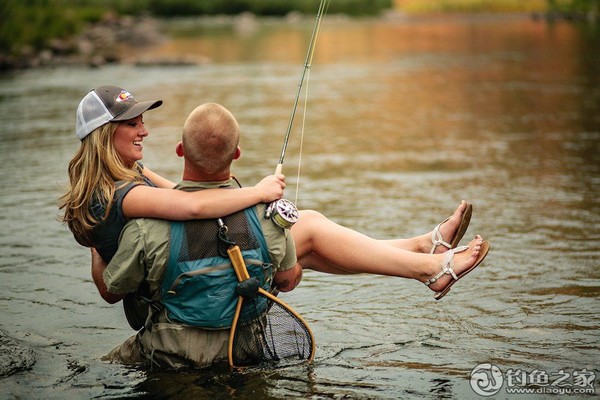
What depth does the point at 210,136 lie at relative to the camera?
4340 millimetres

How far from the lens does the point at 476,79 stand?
2036 centimetres

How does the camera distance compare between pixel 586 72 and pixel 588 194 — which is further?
pixel 586 72

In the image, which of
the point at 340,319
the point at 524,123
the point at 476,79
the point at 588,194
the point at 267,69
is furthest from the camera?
the point at 267,69

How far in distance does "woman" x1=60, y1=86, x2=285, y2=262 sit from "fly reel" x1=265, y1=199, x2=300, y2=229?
4cm

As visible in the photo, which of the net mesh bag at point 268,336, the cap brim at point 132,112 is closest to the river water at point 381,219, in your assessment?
the net mesh bag at point 268,336

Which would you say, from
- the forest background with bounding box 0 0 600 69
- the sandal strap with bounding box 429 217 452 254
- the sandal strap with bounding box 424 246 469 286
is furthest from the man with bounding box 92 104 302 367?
the forest background with bounding box 0 0 600 69

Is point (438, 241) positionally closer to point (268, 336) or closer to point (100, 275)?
point (268, 336)

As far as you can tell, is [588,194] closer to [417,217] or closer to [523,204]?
[523,204]

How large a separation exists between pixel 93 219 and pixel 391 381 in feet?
5.06

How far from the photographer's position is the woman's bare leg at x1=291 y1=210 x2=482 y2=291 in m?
4.96

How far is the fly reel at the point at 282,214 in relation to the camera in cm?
445

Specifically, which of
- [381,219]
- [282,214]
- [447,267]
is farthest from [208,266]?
[381,219]

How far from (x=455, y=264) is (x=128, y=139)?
67.0 inches

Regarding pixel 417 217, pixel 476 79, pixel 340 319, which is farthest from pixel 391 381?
pixel 476 79
